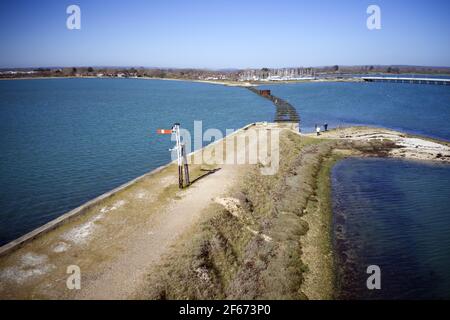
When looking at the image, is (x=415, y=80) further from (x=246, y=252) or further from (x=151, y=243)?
(x=151, y=243)

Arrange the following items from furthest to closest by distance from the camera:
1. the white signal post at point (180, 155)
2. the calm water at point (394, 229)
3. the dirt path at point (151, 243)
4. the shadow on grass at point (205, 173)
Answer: the shadow on grass at point (205, 173)
the white signal post at point (180, 155)
the calm water at point (394, 229)
the dirt path at point (151, 243)

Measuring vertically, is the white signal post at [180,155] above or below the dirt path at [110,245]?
above

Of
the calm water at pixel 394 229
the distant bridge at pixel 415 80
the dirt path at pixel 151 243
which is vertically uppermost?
the distant bridge at pixel 415 80

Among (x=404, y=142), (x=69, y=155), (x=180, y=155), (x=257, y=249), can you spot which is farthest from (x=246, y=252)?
(x=404, y=142)

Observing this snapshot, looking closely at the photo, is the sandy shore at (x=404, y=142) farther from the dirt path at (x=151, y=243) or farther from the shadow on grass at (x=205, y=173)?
the dirt path at (x=151, y=243)

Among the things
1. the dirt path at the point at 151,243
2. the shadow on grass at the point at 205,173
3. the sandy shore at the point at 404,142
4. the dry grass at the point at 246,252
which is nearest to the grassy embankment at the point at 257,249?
the dry grass at the point at 246,252

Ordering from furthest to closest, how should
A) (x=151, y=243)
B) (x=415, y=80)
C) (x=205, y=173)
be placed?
(x=415, y=80), (x=205, y=173), (x=151, y=243)

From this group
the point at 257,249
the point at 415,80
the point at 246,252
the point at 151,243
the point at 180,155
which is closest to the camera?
the point at 151,243

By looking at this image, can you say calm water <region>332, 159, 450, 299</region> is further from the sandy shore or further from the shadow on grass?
the shadow on grass
